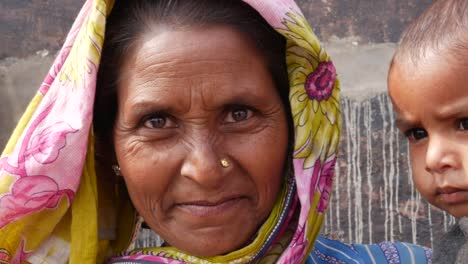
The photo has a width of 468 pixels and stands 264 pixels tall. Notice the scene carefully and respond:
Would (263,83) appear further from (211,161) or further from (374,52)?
(374,52)

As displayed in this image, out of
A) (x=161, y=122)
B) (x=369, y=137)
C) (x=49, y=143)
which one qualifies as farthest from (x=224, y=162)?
(x=369, y=137)

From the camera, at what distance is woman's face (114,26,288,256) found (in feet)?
6.66

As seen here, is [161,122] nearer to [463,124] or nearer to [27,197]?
[27,197]

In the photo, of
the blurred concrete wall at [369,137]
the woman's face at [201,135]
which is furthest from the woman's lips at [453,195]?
the blurred concrete wall at [369,137]

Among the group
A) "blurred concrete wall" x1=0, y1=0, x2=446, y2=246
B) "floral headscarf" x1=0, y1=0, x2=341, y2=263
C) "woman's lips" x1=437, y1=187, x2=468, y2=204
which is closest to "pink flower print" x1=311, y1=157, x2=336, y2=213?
"floral headscarf" x1=0, y1=0, x2=341, y2=263

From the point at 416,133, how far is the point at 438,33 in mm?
244

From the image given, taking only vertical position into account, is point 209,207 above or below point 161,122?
below

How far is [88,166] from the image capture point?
2.20 metres

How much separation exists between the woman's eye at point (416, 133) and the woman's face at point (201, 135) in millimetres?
318

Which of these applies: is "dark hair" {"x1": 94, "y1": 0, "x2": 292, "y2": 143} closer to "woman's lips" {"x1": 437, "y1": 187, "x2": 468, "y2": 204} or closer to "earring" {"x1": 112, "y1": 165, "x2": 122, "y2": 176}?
"earring" {"x1": 112, "y1": 165, "x2": 122, "y2": 176}

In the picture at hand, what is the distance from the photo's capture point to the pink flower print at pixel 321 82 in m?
2.20

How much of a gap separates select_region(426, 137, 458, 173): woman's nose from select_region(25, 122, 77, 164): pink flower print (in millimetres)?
855

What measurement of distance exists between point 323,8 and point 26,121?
158cm

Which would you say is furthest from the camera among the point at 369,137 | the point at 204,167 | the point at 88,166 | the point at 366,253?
the point at 369,137
